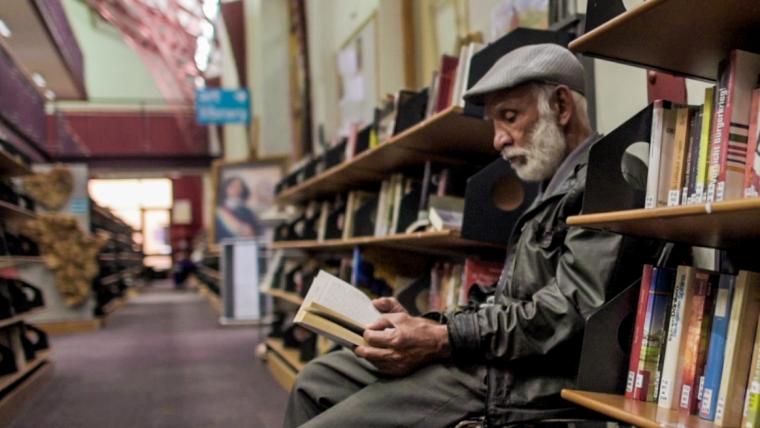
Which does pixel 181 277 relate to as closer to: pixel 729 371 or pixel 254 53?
pixel 254 53

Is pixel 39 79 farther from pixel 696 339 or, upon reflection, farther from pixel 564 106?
pixel 696 339

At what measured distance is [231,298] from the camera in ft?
26.7

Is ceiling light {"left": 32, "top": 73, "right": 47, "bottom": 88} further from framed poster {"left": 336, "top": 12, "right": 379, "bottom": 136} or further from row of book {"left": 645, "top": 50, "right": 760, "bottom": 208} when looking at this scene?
row of book {"left": 645, "top": 50, "right": 760, "bottom": 208}

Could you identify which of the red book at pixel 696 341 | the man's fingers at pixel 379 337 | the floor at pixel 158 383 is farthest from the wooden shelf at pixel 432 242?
the floor at pixel 158 383

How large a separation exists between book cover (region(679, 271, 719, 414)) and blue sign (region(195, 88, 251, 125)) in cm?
851

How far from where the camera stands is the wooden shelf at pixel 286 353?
13.7ft

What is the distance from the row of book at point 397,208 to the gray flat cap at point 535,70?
55cm

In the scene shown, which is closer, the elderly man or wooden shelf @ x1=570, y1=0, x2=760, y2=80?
wooden shelf @ x1=570, y1=0, x2=760, y2=80

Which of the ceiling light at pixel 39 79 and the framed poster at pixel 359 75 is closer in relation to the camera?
the framed poster at pixel 359 75

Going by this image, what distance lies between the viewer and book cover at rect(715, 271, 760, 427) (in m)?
1.19

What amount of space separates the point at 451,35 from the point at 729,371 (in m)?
2.94

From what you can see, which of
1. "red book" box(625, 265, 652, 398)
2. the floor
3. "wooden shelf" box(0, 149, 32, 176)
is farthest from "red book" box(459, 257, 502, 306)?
"wooden shelf" box(0, 149, 32, 176)

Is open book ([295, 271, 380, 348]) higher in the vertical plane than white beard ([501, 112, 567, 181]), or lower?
lower

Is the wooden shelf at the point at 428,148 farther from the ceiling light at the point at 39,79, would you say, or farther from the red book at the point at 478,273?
the ceiling light at the point at 39,79
